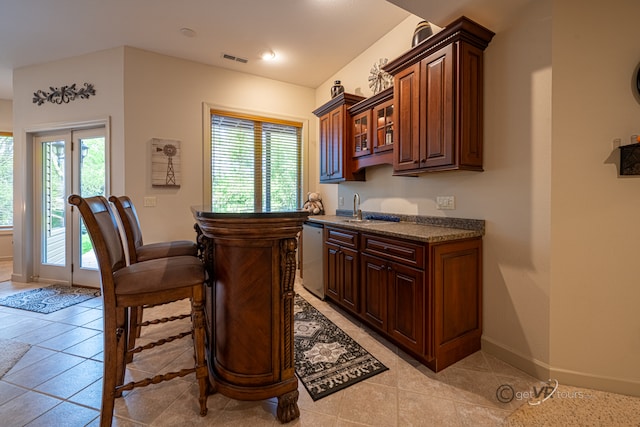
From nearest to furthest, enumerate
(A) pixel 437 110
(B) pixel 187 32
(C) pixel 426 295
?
(C) pixel 426 295 → (A) pixel 437 110 → (B) pixel 187 32

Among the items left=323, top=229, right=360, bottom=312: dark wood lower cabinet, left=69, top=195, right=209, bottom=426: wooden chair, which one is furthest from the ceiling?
left=69, top=195, right=209, bottom=426: wooden chair

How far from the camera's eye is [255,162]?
13.8 feet

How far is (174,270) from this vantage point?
1.48m

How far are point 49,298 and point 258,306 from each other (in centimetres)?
357

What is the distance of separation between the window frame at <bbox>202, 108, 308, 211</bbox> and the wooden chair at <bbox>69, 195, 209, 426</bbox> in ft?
6.37

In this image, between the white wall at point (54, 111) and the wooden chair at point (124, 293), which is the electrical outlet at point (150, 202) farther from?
the wooden chair at point (124, 293)

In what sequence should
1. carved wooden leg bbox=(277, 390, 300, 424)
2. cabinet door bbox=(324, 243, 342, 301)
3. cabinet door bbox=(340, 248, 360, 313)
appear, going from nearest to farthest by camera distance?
carved wooden leg bbox=(277, 390, 300, 424), cabinet door bbox=(340, 248, 360, 313), cabinet door bbox=(324, 243, 342, 301)

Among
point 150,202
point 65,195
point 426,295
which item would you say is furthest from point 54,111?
point 426,295

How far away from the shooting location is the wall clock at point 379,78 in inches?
119

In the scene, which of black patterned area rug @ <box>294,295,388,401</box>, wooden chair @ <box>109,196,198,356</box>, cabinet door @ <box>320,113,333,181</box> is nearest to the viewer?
black patterned area rug @ <box>294,295,388,401</box>

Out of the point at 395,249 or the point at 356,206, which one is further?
the point at 356,206

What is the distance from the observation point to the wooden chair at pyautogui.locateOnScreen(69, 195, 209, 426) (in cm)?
133

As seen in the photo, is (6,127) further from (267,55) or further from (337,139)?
(337,139)

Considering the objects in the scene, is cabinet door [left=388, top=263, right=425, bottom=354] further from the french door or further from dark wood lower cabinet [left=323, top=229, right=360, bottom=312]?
the french door
